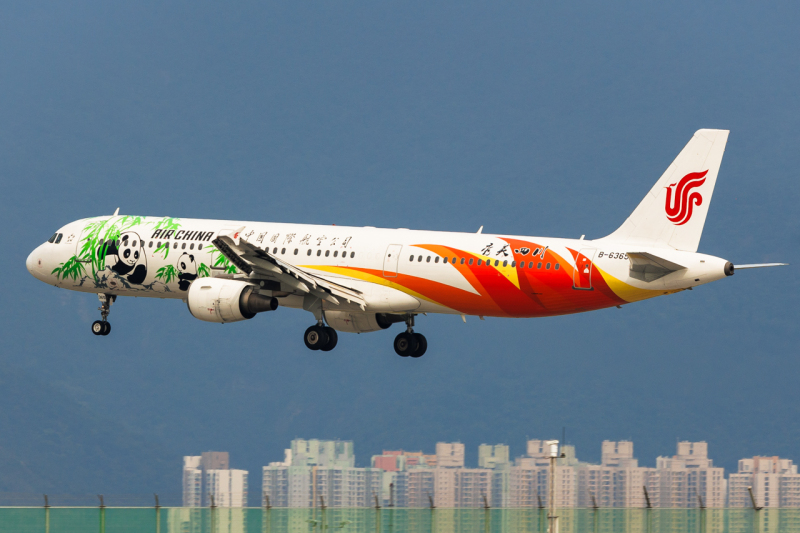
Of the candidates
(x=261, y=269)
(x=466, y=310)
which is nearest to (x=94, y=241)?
(x=261, y=269)

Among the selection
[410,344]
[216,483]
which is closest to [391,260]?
[410,344]

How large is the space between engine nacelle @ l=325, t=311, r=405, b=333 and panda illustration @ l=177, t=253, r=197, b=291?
20.1ft

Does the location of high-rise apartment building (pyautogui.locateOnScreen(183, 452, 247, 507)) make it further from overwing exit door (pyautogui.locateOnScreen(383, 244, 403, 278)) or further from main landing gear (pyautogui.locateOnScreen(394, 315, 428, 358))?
overwing exit door (pyautogui.locateOnScreen(383, 244, 403, 278))

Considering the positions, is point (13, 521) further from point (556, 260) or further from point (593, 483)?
point (593, 483)

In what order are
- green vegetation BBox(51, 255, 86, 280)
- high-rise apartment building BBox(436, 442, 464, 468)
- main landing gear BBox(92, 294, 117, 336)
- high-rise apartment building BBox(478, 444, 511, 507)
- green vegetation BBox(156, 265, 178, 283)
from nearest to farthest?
green vegetation BBox(156, 265, 178, 283) → green vegetation BBox(51, 255, 86, 280) → main landing gear BBox(92, 294, 117, 336) → high-rise apartment building BBox(478, 444, 511, 507) → high-rise apartment building BBox(436, 442, 464, 468)

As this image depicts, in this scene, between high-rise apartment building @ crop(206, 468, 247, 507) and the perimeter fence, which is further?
high-rise apartment building @ crop(206, 468, 247, 507)

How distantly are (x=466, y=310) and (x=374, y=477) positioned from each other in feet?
415

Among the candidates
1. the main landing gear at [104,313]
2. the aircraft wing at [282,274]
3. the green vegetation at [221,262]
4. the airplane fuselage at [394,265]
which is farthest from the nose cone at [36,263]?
the aircraft wing at [282,274]

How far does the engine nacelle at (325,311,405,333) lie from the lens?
55969mm

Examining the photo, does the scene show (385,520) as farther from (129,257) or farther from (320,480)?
(320,480)

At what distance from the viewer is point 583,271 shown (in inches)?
1918

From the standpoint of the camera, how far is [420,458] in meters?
181

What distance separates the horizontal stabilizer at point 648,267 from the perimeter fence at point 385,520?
11355mm

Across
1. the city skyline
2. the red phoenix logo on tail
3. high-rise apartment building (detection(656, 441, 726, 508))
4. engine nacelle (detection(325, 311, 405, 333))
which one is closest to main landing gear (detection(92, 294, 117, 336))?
engine nacelle (detection(325, 311, 405, 333))
